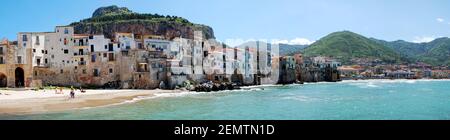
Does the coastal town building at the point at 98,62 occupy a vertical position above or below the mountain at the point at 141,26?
below

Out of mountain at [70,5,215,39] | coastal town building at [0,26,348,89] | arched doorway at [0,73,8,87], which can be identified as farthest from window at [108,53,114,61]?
mountain at [70,5,215,39]

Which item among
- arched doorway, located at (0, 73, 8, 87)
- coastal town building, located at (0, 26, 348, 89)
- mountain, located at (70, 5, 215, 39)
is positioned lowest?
arched doorway, located at (0, 73, 8, 87)

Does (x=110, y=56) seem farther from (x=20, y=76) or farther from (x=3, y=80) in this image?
(x=3, y=80)

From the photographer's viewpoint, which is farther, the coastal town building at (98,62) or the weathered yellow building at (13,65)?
the coastal town building at (98,62)

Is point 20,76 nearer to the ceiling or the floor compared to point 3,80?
nearer to the ceiling

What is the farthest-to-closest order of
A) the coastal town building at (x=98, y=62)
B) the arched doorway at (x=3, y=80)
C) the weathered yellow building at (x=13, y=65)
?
the coastal town building at (x=98, y=62) < the arched doorway at (x=3, y=80) < the weathered yellow building at (x=13, y=65)

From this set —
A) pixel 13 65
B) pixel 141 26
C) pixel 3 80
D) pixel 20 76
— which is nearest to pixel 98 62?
pixel 20 76

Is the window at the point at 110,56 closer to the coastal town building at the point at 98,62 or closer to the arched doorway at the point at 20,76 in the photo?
the coastal town building at the point at 98,62

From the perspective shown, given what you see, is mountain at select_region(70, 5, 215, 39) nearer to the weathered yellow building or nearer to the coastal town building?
the coastal town building

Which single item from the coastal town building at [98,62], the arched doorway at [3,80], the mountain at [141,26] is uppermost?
the mountain at [141,26]

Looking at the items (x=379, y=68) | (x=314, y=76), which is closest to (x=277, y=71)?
(x=314, y=76)

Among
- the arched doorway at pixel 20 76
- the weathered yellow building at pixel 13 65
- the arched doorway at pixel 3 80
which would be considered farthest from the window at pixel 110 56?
the arched doorway at pixel 3 80

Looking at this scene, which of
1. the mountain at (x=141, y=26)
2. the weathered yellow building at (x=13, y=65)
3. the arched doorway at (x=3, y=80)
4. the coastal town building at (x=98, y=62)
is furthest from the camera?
the mountain at (x=141, y=26)
